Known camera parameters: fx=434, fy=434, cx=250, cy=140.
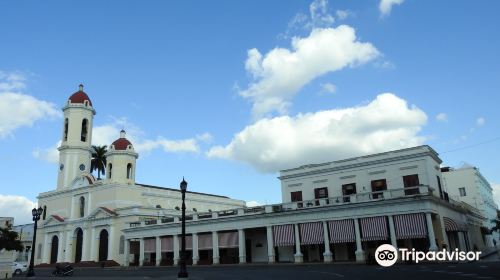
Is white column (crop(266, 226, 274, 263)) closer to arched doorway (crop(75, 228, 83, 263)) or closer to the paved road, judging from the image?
the paved road

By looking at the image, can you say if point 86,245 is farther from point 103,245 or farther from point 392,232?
point 392,232

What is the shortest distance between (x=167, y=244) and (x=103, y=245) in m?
14.0

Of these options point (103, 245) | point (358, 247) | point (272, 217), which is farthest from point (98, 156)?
point (358, 247)

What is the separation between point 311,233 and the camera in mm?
40094

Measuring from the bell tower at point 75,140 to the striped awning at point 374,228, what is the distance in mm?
48909

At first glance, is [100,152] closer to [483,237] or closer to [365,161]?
[365,161]

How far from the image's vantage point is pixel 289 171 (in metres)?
46.2

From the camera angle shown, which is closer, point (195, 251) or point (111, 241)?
point (195, 251)

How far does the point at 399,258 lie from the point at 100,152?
224ft

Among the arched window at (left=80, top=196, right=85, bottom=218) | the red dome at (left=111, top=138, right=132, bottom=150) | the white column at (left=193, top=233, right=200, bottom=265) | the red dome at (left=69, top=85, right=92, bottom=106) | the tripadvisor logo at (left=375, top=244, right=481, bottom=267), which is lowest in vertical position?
the tripadvisor logo at (left=375, top=244, right=481, bottom=267)

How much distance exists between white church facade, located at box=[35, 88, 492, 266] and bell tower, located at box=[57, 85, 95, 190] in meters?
0.17

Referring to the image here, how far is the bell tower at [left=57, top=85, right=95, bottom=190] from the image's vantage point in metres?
70.0

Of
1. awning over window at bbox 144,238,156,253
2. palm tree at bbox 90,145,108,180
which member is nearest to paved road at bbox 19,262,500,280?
awning over window at bbox 144,238,156,253

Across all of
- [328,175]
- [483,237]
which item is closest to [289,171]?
[328,175]
